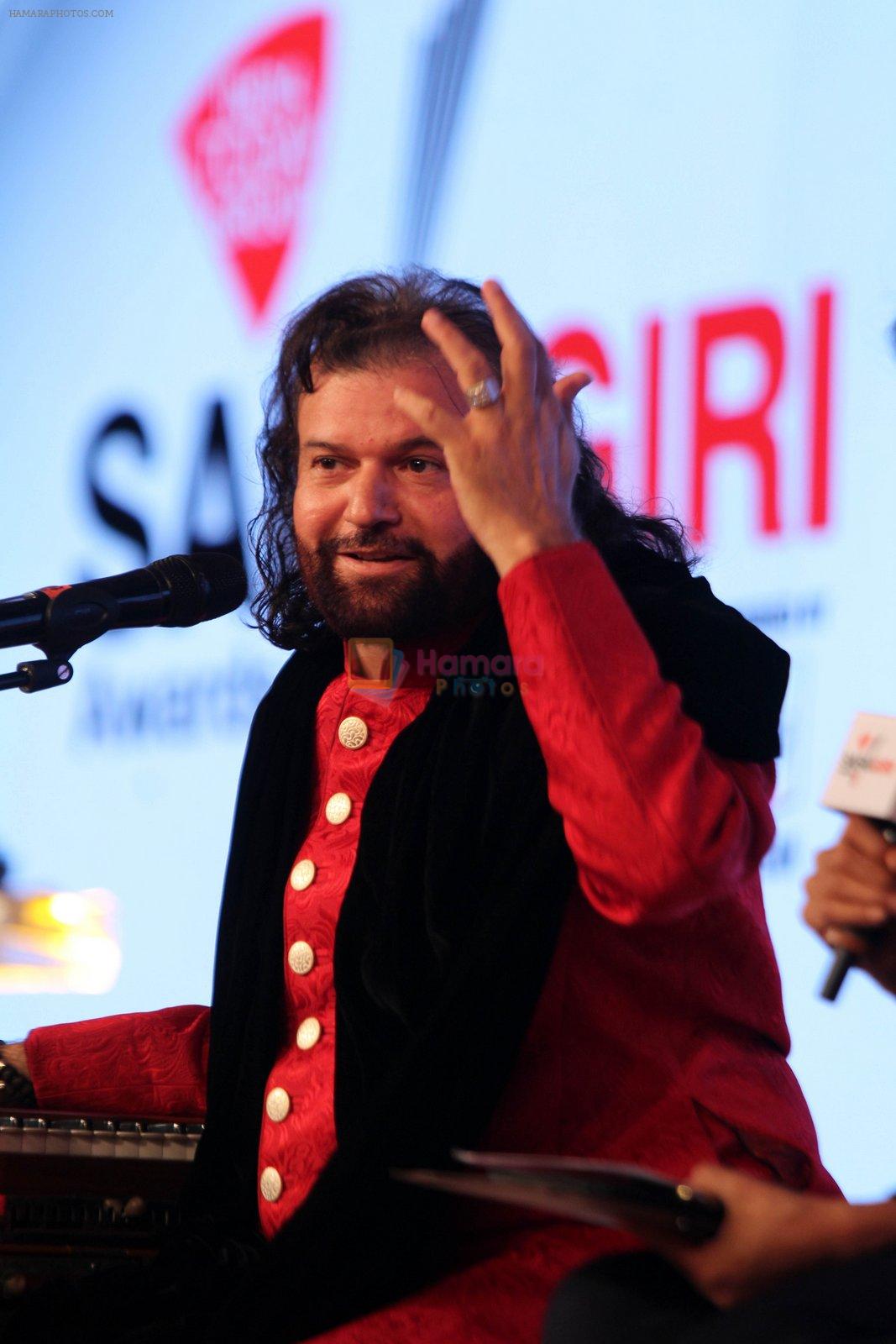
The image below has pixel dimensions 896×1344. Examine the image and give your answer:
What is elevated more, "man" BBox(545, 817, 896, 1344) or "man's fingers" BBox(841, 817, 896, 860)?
"man's fingers" BBox(841, 817, 896, 860)

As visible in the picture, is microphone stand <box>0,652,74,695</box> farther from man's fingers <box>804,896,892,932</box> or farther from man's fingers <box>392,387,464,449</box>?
man's fingers <box>804,896,892,932</box>

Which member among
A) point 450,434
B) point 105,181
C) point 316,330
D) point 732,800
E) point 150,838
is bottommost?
point 150,838

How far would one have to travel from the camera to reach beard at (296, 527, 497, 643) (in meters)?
1.76

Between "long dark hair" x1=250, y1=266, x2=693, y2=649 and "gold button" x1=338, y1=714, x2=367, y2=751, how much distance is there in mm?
234

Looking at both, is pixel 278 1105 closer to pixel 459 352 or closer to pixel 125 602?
pixel 125 602

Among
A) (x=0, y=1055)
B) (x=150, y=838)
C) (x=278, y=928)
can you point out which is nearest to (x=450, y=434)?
(x=278, y=928)

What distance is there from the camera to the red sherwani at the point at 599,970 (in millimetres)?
1392

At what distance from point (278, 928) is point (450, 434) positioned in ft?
2.06

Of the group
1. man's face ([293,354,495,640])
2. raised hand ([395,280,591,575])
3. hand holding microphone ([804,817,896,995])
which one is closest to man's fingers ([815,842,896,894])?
hand holding microphone ([804,817,896,995])

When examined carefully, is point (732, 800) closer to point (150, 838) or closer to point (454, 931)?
point (454, 931)

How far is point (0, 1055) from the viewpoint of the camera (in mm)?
1966

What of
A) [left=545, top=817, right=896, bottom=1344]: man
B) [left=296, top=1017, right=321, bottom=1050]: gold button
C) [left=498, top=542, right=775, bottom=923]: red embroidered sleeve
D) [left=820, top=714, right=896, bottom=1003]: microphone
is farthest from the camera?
[left=296, top=1017, right=321, bottom=1050]: gold button

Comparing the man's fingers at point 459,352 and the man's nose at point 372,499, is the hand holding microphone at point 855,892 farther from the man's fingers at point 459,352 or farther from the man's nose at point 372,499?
the man's nose at point 372,499

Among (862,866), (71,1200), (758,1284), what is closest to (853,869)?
(862,866)
